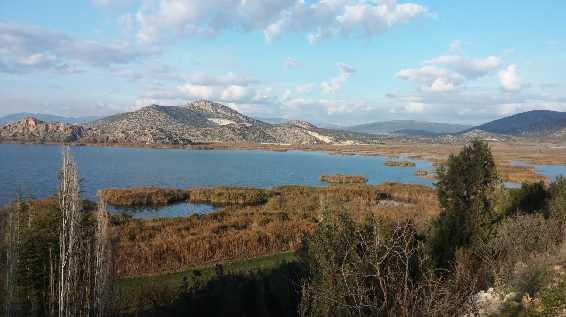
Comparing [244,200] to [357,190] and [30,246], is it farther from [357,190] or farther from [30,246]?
[30,246]

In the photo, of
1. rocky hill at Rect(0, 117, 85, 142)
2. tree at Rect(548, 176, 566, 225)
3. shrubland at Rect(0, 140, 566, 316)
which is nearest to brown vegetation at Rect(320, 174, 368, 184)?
shrubland at Rect(0, 140, 566, 316)

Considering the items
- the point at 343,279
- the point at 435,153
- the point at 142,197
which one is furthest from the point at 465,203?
the point at 435,153

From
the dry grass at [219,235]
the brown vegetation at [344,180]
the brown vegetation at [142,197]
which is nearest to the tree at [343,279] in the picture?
the dry grass at [219,235]

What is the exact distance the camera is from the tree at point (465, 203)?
1597 cm

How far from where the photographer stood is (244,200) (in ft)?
125

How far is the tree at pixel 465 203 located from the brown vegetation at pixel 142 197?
2540cm

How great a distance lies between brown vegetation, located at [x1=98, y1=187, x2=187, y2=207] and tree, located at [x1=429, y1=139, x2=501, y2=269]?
25.4 meters

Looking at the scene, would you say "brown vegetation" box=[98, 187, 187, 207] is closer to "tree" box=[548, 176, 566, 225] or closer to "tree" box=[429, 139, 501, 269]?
"tree" box=[429, 139, 501, 269]

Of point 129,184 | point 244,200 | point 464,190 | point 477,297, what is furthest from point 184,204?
point 477,297

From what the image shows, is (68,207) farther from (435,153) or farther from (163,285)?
(435,153)

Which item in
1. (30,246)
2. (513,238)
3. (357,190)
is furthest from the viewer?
(357,190)

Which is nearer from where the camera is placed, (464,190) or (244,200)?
(464,190)

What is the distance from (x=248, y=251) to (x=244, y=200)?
1881 centimetres

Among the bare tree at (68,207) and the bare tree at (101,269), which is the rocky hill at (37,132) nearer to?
the bare tree at (101,269)
